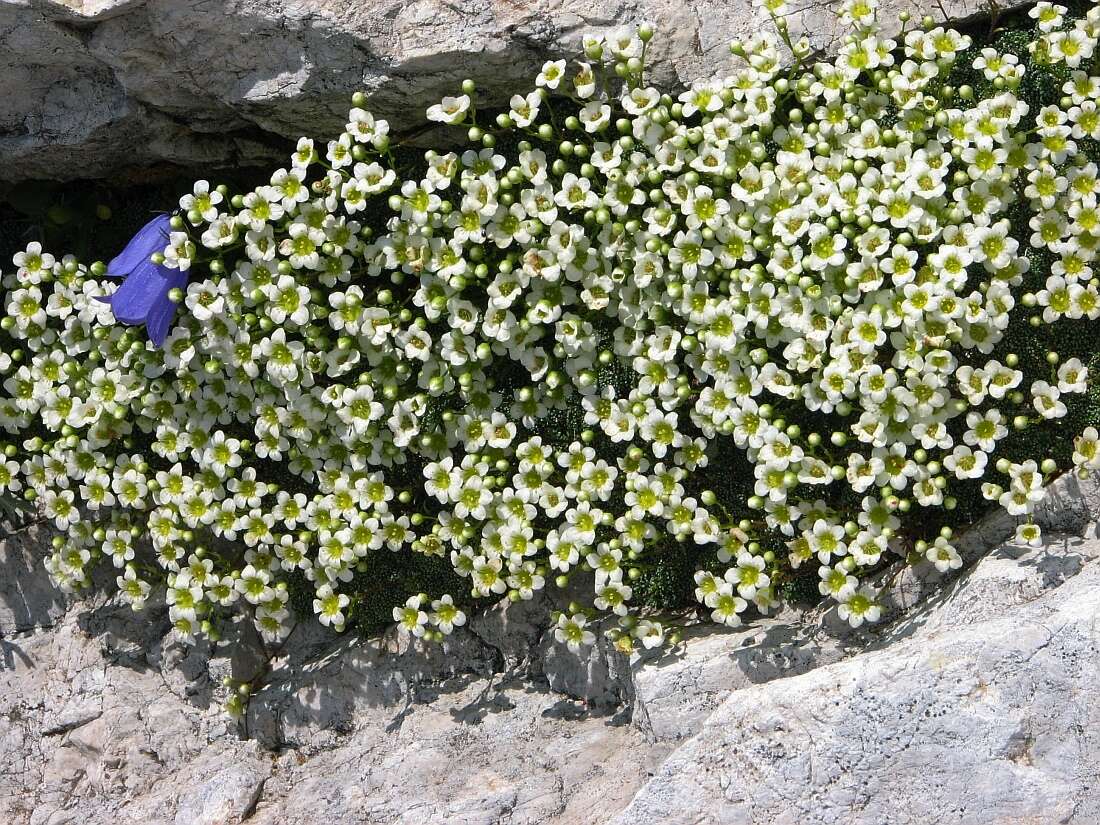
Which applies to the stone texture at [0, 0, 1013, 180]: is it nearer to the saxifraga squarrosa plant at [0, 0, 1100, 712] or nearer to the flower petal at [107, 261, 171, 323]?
the saxifraga squarrosa plant at [0, 0, 1100, 712]

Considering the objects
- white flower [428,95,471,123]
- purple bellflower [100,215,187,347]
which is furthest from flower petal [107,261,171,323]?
white flower [428,95,471,123]

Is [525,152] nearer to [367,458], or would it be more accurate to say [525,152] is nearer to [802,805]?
[367,458]

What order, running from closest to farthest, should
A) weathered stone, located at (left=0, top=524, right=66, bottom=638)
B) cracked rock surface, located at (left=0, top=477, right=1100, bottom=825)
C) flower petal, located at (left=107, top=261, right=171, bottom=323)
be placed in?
cracked rock surface, located at (left=0, top=477, right=1100, bottom=825), flower petal, located at (left=107, top=261, right=171, bottom=323), weathered stone, located at (left=0, top=524, right=66, bottom=638)

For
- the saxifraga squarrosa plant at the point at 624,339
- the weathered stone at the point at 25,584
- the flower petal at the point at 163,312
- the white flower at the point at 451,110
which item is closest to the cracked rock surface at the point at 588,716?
the weathered stone at the point at 25,584

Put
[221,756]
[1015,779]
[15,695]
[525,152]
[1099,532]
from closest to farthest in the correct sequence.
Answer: [1015,779] → [1099,532] → [525,152] → [221,756] → [15,695]

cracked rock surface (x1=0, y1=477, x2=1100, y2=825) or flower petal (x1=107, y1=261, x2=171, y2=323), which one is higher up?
flower petal (x1=107, y1=261, x2=171, y2=323)

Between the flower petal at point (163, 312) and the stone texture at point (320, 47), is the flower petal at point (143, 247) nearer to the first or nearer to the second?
the flower petal at point (163, 312)

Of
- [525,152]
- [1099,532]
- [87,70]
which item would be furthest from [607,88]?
[1099,532]
